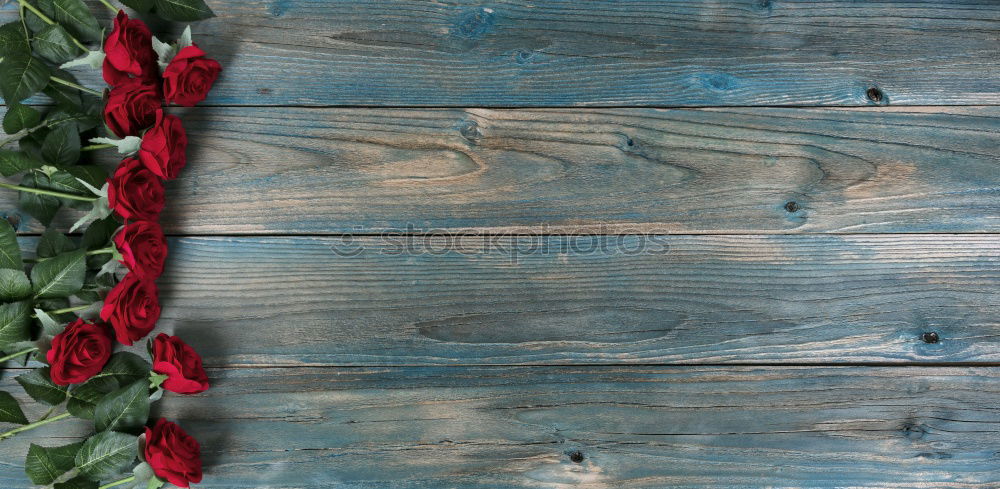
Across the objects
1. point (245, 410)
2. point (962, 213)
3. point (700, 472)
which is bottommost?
point (245, 410)

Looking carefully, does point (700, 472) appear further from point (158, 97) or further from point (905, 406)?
point (158, 97)

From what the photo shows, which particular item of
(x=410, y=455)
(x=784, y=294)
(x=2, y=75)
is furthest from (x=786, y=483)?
(x=2, y=75)

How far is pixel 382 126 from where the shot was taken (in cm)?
88

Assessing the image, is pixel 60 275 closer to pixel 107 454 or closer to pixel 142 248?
pixel 142 248

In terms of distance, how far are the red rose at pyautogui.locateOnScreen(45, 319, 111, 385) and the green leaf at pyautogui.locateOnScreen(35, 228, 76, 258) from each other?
10cm

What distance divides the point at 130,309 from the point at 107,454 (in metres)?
0.18

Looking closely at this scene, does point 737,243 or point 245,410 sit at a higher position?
point 737,243

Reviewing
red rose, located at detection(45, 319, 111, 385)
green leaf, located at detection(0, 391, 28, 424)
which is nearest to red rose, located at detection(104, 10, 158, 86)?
red rose, located at detection(45, 319, 111, 385)

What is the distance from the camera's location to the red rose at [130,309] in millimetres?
758

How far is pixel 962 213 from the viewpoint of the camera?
0.88 m

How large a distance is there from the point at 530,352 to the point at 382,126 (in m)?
0.38

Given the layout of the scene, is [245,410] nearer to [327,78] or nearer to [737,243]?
[327,78]

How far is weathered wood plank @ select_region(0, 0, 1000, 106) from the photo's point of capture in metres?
0.88

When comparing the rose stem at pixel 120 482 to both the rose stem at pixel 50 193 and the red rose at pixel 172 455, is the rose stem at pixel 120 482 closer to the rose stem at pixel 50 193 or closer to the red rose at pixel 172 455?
the red rose at pixel 172 455
